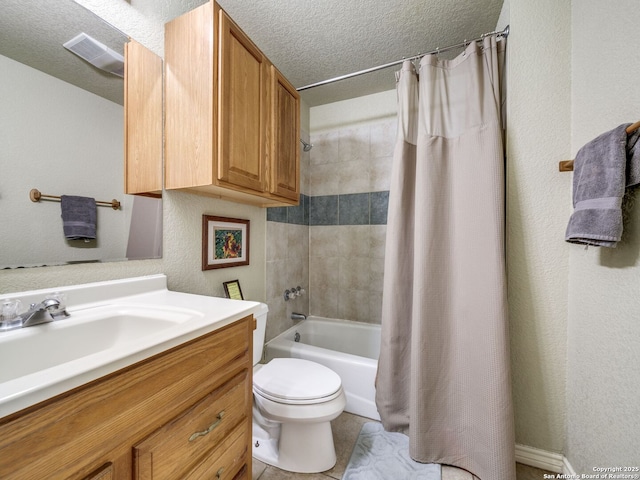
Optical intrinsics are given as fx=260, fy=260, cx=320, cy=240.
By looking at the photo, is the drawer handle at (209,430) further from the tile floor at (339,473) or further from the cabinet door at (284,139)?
the cabinet door at (284,139)

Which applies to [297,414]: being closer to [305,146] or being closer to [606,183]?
[606,183]

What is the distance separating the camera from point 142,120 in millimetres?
1125

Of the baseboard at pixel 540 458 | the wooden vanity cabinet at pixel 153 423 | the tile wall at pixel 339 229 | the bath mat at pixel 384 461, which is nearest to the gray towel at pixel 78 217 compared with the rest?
the wooden vanity cabinet at pixel 153 423

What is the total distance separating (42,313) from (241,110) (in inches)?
41.0

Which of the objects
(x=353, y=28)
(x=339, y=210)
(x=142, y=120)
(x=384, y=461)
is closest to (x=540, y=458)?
(x=384, y=461)

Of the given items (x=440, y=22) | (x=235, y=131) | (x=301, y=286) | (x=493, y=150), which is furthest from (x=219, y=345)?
(x=440, y=22)

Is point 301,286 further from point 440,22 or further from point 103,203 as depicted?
point 440,22

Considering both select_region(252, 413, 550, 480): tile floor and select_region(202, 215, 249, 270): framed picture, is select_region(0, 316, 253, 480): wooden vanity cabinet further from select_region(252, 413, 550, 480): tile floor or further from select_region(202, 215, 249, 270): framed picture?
select_region(202, 215, 249, 270): framed picture

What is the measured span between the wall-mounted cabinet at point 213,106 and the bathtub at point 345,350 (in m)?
1.13

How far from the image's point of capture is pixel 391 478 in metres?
1.21

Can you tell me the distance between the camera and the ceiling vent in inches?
37.4

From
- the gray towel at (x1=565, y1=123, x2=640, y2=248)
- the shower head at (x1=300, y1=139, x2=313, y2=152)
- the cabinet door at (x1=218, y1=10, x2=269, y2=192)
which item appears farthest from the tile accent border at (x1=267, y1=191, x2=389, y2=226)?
the gray towel at (x1=565, y1=123, x2=640, y2=248)

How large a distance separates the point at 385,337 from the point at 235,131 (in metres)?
1.33

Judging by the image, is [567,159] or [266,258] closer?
[567,159]
